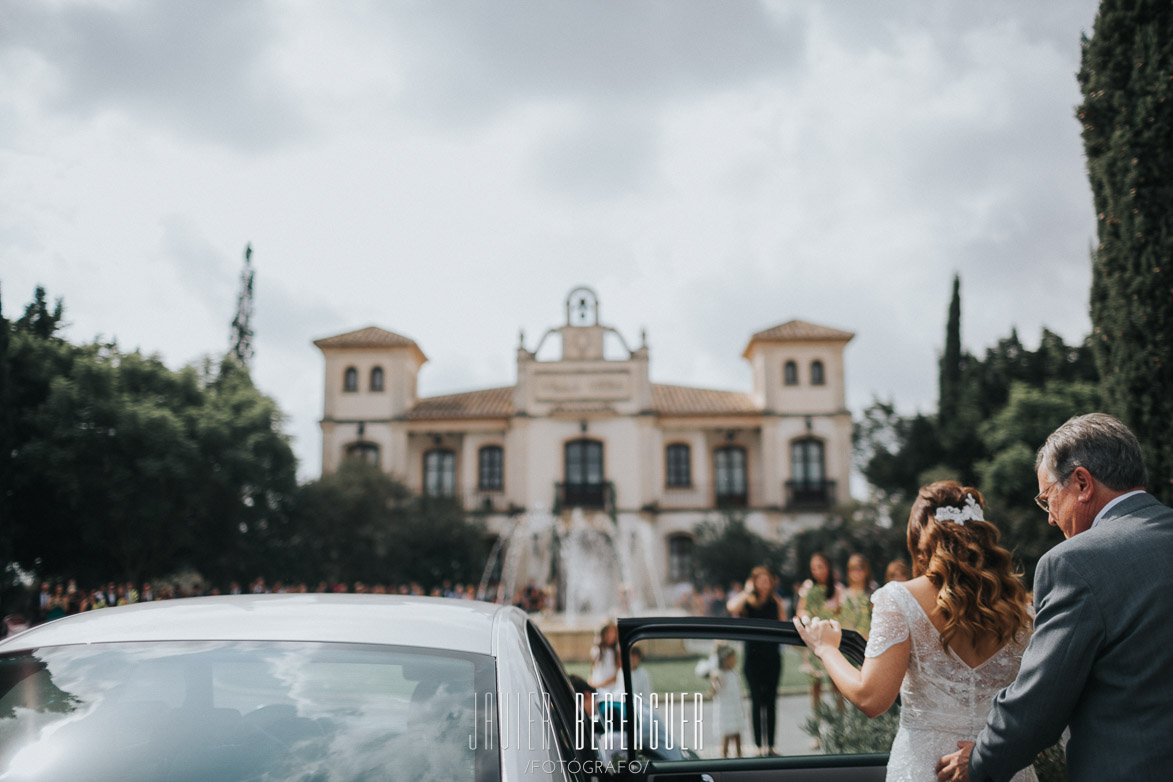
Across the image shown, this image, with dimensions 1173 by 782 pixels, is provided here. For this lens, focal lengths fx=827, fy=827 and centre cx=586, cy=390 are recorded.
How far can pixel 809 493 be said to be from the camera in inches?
1320

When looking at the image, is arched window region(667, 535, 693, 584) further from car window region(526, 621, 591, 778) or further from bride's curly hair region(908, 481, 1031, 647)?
bride's curly hair region(908, 481, 1031, 647)

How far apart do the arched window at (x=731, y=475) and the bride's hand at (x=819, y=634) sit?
31.8 m

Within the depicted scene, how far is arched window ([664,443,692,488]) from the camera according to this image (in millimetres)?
34688

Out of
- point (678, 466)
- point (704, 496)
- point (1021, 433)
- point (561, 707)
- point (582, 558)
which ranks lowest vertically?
point (582, 558)

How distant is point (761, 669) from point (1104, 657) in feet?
17.6

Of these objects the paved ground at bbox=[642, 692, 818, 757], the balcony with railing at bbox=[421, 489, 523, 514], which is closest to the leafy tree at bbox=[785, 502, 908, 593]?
the balcony with railing at bbox=[421, 489, 523, 514]

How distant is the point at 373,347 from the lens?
35125 mm

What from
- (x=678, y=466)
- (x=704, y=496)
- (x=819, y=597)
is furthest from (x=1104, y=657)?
(x=678, y=466)

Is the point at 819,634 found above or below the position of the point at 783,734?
above

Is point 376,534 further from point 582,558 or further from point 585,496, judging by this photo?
point 585,496

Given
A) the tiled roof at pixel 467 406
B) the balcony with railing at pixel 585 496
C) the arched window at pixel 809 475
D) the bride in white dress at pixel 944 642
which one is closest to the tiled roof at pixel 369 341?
the tiled roof at pixel 467 406

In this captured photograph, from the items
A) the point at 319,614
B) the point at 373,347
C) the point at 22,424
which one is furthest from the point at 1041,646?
the point at 373,347

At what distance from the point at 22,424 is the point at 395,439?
16398mm

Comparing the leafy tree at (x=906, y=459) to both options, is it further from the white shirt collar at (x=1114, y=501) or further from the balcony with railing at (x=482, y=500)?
the white shirt collar at (x=1114, y=501)
